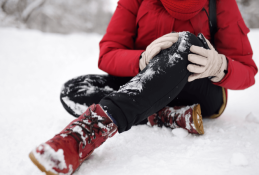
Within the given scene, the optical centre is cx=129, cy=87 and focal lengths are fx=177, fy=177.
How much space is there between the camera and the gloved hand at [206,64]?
696mm

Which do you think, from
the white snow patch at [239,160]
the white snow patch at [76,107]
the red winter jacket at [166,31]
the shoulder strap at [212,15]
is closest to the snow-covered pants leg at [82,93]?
the white snow patch at [76,107]

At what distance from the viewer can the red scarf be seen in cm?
85

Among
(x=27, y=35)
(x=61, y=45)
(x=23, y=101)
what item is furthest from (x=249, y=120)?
(x=27, y=35)

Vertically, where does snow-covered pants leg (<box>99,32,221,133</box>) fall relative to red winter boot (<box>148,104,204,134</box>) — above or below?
above

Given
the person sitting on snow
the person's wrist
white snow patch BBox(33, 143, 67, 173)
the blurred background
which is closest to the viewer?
white snow patch BBox(33, 143, 67, 173)

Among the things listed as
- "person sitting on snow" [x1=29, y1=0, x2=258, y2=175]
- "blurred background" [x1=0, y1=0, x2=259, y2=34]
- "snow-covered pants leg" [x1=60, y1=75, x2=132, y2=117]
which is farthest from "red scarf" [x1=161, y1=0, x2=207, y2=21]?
"blurred background" [x1=0, y1=0, x2=259, y2=34]

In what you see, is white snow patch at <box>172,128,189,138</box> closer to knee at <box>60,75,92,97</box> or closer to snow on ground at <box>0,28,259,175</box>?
snow on ground at <box>0,28,259,175</box>

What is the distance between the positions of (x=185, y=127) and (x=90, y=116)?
473mm

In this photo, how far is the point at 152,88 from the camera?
625 millimetres

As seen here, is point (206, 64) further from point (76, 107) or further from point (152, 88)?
point (76, 107)

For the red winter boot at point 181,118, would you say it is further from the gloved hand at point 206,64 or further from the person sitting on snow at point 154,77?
the gloved hand at point 206,64

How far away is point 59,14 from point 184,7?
26.0 ft

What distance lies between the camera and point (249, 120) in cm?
104

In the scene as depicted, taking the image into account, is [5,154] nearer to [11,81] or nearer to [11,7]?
[11,81]
